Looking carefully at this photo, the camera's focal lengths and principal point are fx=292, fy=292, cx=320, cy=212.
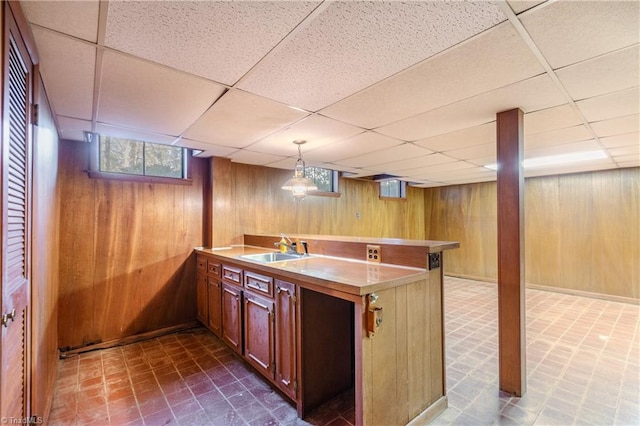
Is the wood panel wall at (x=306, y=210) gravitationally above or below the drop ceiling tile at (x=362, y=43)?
below

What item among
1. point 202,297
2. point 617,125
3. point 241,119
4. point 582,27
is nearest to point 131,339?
point 202,297

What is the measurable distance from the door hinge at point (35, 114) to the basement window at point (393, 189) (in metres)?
5.43

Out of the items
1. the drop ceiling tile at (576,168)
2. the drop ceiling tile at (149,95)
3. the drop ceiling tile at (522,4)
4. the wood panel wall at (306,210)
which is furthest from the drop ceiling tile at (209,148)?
the drop ceiling tile at (576,168)

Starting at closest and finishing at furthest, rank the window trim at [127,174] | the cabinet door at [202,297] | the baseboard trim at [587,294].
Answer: the window trim at [127,174] < the cabinet door at [202,297] < the baseboard trim at [587,294]

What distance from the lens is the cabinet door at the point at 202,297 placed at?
3.43 metres

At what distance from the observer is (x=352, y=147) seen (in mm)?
3350

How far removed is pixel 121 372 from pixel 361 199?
4.46 metres

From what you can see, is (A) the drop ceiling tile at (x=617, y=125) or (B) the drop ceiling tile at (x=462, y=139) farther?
(B) the drop ceiling tile at (x=462, y=139)

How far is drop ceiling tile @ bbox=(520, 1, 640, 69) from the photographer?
45.4 inches

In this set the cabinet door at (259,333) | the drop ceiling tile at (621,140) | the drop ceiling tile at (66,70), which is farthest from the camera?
the drop ceiling tile at (621,140)

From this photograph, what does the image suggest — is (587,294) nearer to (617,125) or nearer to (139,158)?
(617,125)

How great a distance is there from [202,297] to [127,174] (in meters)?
1.65

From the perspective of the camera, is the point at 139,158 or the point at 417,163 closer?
the point at 139,158

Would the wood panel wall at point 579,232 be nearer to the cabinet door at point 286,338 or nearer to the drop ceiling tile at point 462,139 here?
the drop ceiling tile at point 462,139
